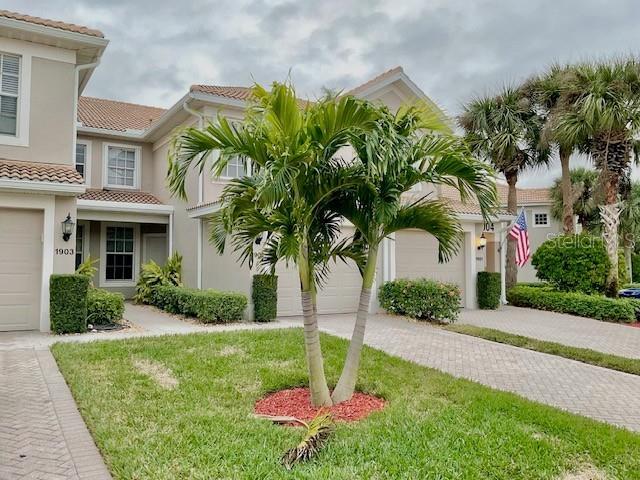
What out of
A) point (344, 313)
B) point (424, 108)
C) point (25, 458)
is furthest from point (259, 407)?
point (344, 313)

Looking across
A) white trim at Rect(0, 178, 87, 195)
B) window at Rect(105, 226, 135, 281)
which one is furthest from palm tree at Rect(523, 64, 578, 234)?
window at Rect(105, 226, 135, 281)

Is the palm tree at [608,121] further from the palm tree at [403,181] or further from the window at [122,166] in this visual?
the window at [122,166]

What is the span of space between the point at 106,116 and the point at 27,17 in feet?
29.1

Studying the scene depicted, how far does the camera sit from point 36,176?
10.2 m

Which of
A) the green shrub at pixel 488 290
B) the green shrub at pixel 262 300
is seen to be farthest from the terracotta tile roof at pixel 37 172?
the green shrub at pixel 488 290

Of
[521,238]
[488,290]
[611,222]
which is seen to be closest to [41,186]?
[488,290]

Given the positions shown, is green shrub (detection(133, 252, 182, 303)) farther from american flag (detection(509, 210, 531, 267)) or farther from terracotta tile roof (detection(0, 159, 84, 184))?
american flag (detection(509, 210, 531, 267))

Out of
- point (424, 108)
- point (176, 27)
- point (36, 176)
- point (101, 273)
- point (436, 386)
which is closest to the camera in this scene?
point (424, 108)

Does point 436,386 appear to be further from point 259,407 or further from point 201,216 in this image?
point 201,216

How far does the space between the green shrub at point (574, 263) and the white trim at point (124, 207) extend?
1416 centimetres

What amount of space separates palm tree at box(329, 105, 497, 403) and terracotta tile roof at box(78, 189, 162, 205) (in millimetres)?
12870

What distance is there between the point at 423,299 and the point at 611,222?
8331mm

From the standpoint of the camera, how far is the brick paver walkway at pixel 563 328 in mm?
10656

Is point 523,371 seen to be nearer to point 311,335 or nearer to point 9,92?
point 311,335
